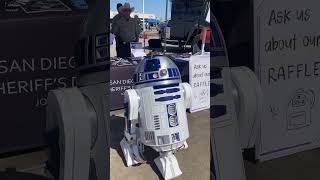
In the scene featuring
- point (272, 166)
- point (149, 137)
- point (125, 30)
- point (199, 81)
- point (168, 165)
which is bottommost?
point (272, 166)

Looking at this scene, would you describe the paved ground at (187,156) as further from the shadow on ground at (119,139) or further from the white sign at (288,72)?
the white sign at (288,72)

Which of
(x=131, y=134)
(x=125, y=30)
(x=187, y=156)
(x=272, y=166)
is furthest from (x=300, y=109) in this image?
(x=125, y=30)

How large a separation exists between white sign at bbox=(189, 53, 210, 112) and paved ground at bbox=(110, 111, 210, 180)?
0.04 metres

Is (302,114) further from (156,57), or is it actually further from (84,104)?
(84,104)

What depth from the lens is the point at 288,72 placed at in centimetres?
251

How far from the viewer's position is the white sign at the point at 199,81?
129 centimetres

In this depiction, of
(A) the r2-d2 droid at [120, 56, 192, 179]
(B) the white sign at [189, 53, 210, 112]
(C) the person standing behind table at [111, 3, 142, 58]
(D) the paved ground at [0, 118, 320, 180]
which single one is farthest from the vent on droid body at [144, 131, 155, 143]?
(D) the paved ground at [0, 118, 320, 180]

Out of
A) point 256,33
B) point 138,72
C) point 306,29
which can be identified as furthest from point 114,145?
point 306,29

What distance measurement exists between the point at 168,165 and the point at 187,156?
0.08 m

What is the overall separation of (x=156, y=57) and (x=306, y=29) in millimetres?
1622

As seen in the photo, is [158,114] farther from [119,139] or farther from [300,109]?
[300,109]

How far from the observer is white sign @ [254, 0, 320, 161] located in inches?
93.3

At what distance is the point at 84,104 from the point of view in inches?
50.0

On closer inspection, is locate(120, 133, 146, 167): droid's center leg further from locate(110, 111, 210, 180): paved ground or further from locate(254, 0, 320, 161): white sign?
locate(254, 0, 320, 161): white sign
